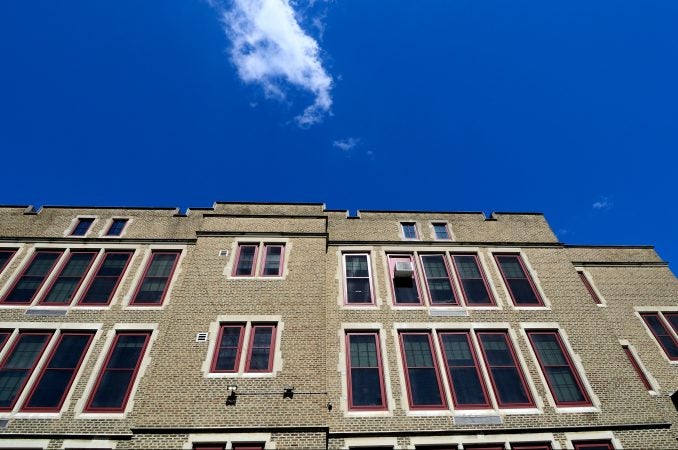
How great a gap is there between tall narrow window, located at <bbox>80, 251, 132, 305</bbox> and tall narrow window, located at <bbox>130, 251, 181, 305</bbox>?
1018mm

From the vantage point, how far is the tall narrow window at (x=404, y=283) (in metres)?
16.6

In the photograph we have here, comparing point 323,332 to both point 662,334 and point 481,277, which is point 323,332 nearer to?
point 481,277

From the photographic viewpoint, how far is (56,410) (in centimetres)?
1277

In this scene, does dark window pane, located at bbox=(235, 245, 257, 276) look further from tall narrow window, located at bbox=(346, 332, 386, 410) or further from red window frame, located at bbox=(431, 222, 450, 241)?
red window frame, located at bbox=(431, 222, 450, 241)

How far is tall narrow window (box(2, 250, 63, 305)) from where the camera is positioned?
1595 cm

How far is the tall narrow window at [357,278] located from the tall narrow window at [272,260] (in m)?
2.86

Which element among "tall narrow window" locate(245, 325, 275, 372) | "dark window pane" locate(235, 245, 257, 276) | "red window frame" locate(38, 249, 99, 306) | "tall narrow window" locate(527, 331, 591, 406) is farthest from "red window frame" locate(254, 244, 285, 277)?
"tall narrow window" locate(527, 331, 591, 406)

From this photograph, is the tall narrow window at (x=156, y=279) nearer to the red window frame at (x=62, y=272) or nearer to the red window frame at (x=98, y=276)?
the red window frame at (x=98, y=276)

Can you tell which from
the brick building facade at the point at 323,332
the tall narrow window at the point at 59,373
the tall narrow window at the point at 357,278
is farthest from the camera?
the tall narrow window at the point at 357,278

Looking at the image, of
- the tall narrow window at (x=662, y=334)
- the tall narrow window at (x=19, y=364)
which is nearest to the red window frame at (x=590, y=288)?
the tall narrow window at (x=662, y=334)

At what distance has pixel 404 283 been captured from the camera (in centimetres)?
1719

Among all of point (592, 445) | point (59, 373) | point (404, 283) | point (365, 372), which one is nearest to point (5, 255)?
point (59, 373)

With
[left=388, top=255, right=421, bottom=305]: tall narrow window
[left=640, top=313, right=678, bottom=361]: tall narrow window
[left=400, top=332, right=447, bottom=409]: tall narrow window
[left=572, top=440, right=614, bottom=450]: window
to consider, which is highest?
[left=388, top=255, right=421, bottom=305]: tall narrow window

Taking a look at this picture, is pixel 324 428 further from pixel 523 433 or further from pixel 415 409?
pixel 523 433
